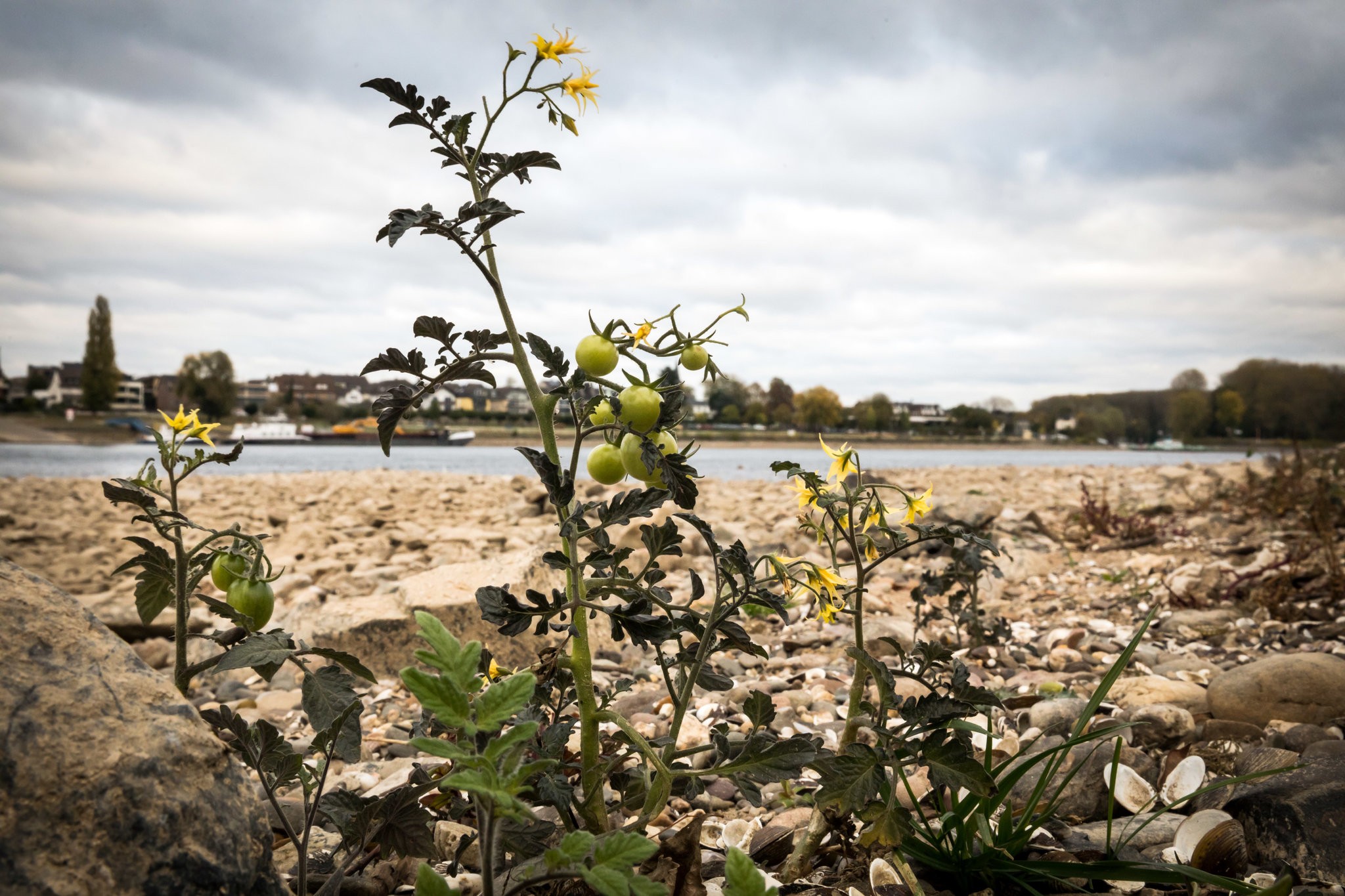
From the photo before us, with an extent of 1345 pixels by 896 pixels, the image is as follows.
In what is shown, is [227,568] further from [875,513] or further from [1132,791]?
[1132,791]

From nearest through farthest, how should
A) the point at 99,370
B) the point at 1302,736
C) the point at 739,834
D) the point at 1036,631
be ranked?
the point at 739,834
the point at 1302,736
the point at 1036,631
the point at 99,370

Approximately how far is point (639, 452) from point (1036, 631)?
12.5 feet

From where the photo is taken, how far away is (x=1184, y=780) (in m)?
2.12

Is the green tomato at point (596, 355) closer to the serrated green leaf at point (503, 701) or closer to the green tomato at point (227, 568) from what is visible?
the serrated green leaf at point (503, 701)

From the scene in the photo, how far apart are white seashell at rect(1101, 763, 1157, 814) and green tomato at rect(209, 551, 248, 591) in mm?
2168

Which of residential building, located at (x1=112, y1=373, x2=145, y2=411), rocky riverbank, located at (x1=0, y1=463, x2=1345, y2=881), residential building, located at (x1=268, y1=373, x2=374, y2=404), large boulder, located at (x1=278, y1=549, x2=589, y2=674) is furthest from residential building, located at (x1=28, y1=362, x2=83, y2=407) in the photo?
large boulder, located at (x1=278, y1=549, x2=589, y2=674)

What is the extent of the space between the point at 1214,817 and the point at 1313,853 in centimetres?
18

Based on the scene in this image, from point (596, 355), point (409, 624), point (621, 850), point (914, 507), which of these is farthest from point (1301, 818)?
point (409, 624)

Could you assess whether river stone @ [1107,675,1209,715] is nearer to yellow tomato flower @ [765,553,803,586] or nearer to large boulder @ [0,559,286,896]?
yellow tomato flower @ [765,553,803,586]

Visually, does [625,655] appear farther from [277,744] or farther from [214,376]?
[214,376]

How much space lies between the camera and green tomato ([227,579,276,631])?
1.44 meters

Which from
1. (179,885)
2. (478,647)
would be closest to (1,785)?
(179,885)

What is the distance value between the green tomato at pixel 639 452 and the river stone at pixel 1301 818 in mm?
1644


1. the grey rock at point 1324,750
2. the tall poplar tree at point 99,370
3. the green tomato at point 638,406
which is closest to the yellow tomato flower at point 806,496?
the green tomato at point 638,406
